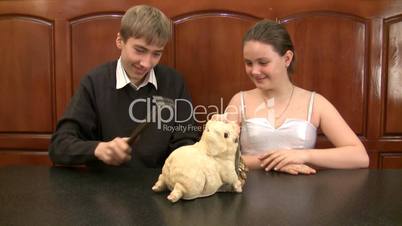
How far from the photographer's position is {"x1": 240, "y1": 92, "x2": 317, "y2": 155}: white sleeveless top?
1.25 meters

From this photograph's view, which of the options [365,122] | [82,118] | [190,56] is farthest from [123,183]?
[365,122]

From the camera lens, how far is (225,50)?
1.52m

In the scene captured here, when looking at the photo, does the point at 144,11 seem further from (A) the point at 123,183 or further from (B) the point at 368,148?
(B) the point at 368,148

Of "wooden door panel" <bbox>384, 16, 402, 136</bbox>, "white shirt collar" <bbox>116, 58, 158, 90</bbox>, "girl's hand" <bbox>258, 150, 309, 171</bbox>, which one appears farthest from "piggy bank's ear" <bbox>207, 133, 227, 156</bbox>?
"wooden door panel" <bbox>384, 16, 402, 136</bbox>

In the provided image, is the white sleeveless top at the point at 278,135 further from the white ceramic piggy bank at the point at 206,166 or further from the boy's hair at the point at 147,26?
the white ceramic piggy bank at the point at 206,166

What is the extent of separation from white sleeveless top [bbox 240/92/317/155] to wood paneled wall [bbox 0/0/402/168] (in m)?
0.30

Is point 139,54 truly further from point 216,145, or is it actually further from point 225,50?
point 216,145

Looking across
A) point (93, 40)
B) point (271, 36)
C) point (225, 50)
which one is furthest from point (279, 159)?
point (93, 40)

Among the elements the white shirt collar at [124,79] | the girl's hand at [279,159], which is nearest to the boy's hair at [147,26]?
the white shirt collar at [124,79]

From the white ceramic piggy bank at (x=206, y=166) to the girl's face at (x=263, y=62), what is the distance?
52 centimetres

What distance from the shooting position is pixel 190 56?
1.53 metres

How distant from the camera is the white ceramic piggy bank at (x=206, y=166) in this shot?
67cm

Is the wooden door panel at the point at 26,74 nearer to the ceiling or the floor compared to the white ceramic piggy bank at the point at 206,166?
nearer to the ceiling

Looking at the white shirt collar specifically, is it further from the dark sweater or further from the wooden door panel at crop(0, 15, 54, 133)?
the wooden door panel at crop(0, 15, 54, 133)
